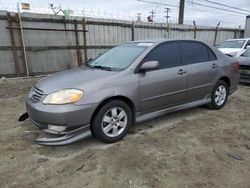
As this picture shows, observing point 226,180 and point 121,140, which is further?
point 121,140

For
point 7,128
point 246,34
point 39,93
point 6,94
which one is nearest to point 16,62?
point 6,94

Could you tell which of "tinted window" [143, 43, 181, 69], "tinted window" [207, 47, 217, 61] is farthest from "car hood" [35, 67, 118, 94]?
"tinted window" [207, 47, 217, 61]

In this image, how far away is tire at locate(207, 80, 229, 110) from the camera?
4.73 metres

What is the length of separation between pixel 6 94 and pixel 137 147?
188 inches

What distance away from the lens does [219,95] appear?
485 centimetres

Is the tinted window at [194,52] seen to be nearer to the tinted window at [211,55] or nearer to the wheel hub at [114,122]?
the tinted window at [211,55]

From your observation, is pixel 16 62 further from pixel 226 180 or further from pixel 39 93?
pixel 226 180

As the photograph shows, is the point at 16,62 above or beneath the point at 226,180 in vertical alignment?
above

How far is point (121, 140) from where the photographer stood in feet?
11.4

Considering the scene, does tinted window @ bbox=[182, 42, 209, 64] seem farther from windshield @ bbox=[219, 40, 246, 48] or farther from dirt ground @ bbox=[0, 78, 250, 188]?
windshield @ bbox=[219, 40, 246, 48]

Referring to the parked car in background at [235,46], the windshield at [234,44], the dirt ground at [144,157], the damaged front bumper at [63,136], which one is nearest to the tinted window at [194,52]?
the dirt ground at [144,157]

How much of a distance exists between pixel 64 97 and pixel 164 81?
1.71 metres

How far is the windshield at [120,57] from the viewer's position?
3.66 meters

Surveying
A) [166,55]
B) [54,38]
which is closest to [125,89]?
[166,55]
